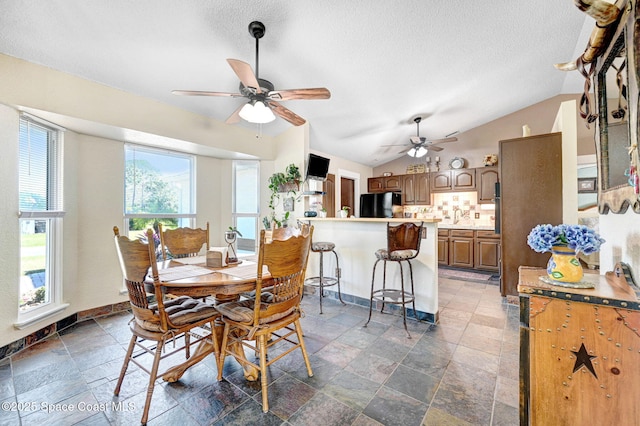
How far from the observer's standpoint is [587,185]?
14.3 feet

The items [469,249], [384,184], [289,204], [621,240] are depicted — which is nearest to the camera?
[621,240]

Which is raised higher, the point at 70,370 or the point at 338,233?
the point at 338,233

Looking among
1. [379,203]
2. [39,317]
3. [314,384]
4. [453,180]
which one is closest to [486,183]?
[453,180]

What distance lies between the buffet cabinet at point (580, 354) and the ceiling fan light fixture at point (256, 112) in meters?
2.31

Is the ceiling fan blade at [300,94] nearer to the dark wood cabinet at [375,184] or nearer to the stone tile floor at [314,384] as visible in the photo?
the stone tile floor at [314,384]

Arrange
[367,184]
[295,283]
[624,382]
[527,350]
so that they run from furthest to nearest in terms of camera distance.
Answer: [367,184] < [295,283] < [527,350] < [624,382]

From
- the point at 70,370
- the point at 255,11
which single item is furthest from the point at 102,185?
the point at 255,11

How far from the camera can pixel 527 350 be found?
1.15 meters

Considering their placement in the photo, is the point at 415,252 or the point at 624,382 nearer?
the point at 624,382

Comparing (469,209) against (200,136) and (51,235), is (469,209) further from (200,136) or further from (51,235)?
(51,235)

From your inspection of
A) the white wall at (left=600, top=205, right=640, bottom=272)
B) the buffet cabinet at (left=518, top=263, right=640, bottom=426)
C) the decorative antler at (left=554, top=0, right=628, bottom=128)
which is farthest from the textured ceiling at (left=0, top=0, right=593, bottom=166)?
the buffet cabinet at (left=518, top=263, right=640, bottom=426)

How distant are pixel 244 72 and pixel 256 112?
529mm

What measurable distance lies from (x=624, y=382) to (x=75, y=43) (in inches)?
158

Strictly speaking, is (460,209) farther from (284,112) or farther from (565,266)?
(565,266)
